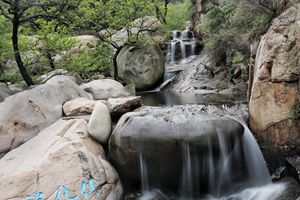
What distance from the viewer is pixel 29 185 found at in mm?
5375

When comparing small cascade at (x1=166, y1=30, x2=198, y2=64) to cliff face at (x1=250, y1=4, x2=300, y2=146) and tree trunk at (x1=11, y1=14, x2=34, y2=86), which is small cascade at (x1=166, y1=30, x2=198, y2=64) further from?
cliff face at (x1=250, y1=4, x2=300, y2=146)

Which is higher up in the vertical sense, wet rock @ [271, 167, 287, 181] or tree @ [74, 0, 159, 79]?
tree @ [74, 0, 159, 79]

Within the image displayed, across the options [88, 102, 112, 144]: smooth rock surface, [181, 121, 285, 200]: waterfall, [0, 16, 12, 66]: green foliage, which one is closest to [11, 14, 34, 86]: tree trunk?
[0, 16, 12, 66]: green foliage

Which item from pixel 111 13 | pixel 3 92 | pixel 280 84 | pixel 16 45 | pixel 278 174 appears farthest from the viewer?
pixel 111 13

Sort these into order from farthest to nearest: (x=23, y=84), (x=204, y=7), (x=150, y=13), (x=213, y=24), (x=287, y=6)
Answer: (x=204, y=7)
(x=213, y=24)
(x=150, y=13)
(x=23, y=84)
(x=287, y=6)

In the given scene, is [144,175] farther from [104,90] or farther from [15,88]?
[15,88]

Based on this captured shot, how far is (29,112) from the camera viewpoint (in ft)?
23.1

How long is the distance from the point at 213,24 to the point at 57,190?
12.5 meters

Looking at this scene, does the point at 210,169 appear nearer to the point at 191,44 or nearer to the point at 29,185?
the point at 29,185

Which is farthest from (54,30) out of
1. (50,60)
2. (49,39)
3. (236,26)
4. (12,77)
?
(236,26)

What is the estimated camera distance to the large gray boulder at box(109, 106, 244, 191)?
21.2ft

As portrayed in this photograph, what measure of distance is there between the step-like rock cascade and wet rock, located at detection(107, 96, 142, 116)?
25.0 inches

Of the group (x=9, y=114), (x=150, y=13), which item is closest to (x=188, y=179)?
(x=9, y=114)

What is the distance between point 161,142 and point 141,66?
416 inches
